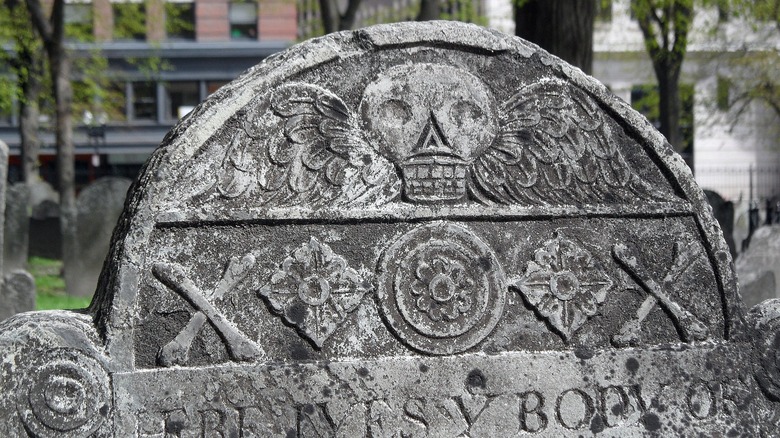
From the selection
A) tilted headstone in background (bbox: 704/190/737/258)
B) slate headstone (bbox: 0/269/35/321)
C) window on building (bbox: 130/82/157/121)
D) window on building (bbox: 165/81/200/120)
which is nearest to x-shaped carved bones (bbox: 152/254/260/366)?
slate headstone (bbox: 0/269/35/321)

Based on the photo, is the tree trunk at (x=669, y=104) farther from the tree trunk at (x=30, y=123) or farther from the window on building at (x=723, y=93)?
the tree trunk at (x=30, y=123)

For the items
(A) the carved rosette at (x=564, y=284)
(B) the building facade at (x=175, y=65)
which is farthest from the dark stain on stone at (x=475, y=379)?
(B) the building facade at (x=175, y=65)

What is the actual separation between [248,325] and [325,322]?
225 mm

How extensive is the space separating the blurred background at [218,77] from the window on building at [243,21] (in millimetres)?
68

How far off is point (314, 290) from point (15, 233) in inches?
446

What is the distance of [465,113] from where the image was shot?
3.25m

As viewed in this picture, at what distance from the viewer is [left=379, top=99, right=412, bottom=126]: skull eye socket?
10.5ft

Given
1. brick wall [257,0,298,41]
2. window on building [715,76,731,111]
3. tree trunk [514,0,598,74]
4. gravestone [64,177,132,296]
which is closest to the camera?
tree trunk [514,0,598,74]

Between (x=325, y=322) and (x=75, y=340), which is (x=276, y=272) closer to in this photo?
(x=325, y=322)

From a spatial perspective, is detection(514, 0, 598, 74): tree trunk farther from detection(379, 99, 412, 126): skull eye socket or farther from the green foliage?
the green foliage

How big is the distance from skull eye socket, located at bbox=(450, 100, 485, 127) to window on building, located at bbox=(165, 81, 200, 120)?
3441 cm

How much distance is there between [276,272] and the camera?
312cm

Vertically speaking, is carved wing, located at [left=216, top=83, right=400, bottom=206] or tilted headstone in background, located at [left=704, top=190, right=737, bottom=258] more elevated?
carved wing, located at [left=216, top=83, right=400, bottom=206]

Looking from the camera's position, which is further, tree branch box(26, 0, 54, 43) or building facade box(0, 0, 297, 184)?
building facade box(0, 0, 297, 184)
